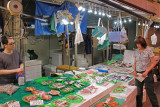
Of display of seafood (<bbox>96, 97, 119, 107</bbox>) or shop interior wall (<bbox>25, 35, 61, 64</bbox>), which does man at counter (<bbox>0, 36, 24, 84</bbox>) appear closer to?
display of seafood (<bbox>96, 97, 119, 107</bbox>)

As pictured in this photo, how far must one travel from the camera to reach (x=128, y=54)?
6930mm

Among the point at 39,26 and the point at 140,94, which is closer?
the point at 140,94

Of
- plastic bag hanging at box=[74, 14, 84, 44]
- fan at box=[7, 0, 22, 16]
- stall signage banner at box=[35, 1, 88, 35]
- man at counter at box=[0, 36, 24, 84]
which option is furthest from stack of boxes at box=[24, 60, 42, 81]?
fan at box=[7, 0, 22, 16]

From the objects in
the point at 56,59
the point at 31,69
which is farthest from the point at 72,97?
the point at 56,59

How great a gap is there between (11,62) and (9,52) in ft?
0.72

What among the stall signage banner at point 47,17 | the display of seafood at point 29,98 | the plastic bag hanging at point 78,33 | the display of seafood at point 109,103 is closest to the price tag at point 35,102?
the display of seafood at point 29,98

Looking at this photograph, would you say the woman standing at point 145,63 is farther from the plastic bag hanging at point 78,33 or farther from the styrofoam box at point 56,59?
the styrofoam box at point 56,59

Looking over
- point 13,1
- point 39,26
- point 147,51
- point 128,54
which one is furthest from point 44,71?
point 147,51

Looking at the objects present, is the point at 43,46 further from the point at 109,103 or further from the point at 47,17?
the point at 109,103

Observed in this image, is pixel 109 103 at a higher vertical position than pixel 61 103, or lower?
lower

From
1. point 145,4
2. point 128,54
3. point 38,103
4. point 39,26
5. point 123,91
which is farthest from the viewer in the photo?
point 128,54

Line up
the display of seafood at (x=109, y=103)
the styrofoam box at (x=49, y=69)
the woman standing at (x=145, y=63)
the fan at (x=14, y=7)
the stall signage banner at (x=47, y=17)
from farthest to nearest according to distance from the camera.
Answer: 1. the styrofoam box at (x=49, y=69)
2. the stall signage banner at (x=47, y=17)
3. the woman standing at (x=145, y=63)
4. the fan at (x=14, y=7)
5. the display of seafood at (x=109, y=103)

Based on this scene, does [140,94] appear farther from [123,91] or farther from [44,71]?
[44,71]

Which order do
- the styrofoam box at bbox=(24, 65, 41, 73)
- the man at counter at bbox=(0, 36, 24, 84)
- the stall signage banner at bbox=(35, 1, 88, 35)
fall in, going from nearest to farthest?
the man at counter at bbox=(0, 36, 24, 84)
the stall signage banner at bbox=(35, 1, 88, 35)
the styrofoam box at bbox=(24, 65, 41, 73)
